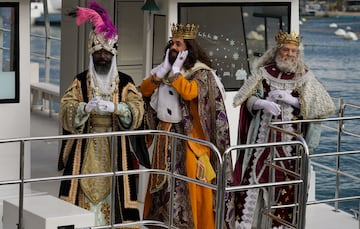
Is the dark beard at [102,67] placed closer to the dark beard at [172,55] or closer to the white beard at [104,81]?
the white beard at [104,81]

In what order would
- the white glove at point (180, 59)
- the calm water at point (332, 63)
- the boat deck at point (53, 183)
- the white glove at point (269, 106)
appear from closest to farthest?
the white glove at point (180, 59) < the white glove at point (269, 106) < the boat deck at point (53, 183) < the calm water at point (332, 63)

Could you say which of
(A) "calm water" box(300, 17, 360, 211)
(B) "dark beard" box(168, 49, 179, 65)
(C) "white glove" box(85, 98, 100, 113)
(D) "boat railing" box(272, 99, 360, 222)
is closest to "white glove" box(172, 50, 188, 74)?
(B) "dark beard" box(168, 49, 179, 65)

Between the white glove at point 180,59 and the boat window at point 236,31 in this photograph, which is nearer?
the white glove at point 180,59

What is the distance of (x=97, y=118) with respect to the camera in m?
9.39

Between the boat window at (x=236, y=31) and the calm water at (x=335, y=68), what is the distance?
1281cm

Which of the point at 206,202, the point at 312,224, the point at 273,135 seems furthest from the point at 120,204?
the point at 312,224

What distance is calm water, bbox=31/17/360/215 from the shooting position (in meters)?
28.5

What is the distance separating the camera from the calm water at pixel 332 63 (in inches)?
1123

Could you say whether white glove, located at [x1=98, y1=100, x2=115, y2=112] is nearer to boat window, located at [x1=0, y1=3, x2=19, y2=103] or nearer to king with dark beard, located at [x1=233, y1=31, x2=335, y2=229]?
king with dark beard, located at [x1=233, y1=31, x2=335, y2=229]

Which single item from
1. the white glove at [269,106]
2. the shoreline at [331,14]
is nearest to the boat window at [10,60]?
the white glove at [269,106]

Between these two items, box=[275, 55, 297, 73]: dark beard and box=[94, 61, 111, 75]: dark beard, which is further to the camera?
box=[275, 55, 297, 73]: dark beard

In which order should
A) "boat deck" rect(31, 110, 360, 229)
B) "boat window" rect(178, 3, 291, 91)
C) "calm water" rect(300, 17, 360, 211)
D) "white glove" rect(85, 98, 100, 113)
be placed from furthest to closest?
"calm water" rect(300, 17, 360, 211) < "boat window" rect(178, 3, 291, 91) < "boat deck" rect(31, 110, 360, 229) < "white glove" rect(85, 98, 100, 113)

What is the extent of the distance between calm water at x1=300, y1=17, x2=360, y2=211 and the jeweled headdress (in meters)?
15.4

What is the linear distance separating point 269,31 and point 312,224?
2.10 meters
